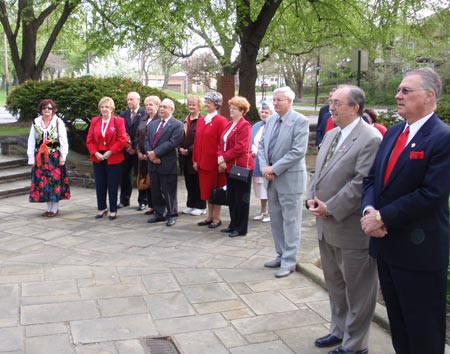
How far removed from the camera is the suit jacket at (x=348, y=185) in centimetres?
343

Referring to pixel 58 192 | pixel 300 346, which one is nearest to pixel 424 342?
pixel 300 346

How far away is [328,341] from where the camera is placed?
3.76m

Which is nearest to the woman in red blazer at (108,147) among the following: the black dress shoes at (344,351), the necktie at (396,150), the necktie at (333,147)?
the necktie at (333,147)

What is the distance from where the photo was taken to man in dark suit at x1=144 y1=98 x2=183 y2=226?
24.0ft

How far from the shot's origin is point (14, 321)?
4.17 meters

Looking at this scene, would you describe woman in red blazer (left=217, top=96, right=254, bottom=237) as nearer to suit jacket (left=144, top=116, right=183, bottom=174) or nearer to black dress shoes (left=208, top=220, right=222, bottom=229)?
black dress shoes (left=208, top=220, right=222, bottom=229)

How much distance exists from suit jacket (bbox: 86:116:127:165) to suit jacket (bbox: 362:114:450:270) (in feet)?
17.4

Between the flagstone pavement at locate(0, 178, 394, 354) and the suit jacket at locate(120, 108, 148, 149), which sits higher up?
the suit jacket at locate(120, 108, 148, 149)

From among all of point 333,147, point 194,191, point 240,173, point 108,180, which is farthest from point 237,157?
point 333,147

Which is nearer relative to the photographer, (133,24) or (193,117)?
(193,117)

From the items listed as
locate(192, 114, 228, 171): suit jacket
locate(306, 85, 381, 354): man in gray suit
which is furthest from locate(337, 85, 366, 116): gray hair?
locate(192, 114, 228, 171): suit jacket

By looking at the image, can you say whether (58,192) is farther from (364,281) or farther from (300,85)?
(300,85)

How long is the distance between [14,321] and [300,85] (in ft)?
149

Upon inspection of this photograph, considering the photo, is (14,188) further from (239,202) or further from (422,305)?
(422,305)
